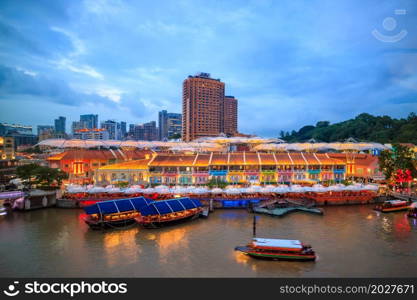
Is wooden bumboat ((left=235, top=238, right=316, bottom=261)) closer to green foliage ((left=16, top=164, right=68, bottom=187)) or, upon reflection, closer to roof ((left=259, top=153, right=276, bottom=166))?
roof ((left=259, top=153, right=276, bottom=166))

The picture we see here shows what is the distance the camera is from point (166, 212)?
3378 cm

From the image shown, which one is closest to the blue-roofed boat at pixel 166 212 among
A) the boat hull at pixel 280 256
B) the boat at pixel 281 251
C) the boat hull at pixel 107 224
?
the boat hull at pixel 107 224

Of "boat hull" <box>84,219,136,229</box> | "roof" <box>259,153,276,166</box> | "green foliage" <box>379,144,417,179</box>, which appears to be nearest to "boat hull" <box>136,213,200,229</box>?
"boat hull" <box>84,219,136,229</box>

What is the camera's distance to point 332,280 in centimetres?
2069

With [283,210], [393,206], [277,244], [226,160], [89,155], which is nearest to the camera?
[277,244]

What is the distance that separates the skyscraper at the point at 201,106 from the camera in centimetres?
16788

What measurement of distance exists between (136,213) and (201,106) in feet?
458

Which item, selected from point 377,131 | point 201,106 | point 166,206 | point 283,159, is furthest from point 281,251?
point 201,106

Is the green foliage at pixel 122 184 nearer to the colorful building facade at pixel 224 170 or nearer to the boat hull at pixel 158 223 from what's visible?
the colorful building facade at pixel 224 170

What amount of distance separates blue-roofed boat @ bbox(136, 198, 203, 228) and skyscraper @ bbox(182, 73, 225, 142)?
13190 cm

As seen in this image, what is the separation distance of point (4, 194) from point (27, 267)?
2837 centimetres

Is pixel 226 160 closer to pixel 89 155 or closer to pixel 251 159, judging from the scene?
pixel 251 159

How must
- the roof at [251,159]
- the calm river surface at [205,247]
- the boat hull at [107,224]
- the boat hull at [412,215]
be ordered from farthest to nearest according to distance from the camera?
the roof at [251,159] < the boat hull at [412,215] < the boat hull at [107,224] < the calm river surface at [205,247]

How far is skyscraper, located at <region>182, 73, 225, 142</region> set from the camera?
6609 inches
